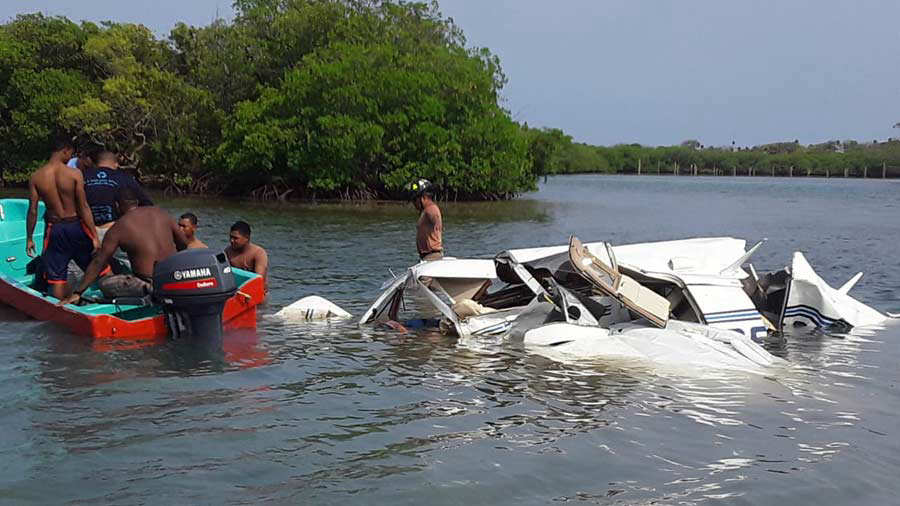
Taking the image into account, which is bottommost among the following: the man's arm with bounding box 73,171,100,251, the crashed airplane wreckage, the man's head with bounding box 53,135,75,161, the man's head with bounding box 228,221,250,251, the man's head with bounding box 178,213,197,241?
the crashed airplane wreckage

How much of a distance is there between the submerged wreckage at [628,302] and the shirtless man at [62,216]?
9.64ft

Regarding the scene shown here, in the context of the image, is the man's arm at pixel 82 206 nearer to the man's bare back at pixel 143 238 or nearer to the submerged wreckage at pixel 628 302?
the man's bare back at pixel 143 238

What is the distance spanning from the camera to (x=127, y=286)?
32.8 feet

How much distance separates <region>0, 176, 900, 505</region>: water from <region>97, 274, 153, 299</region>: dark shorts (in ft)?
2.19

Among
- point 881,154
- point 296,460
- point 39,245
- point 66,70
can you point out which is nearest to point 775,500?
point 296,460

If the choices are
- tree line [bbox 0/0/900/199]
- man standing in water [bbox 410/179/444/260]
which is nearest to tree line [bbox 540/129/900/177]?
tree line [bbox 0/0/900/199]

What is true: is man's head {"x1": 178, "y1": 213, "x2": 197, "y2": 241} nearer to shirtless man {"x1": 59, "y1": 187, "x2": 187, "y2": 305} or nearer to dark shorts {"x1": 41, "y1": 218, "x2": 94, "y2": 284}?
dark shorts {"x1": 41, "y1": 218, "x2": 94, "y2": 284}

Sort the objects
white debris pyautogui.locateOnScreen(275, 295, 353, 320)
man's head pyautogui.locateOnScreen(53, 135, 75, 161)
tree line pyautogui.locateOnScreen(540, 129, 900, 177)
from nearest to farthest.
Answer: man's head pyautogui.locateOnScreen(53, 135, 75, 161) → white debris pyautogui.locateOnScreen(275, 295, 353, 320) → tree line pyautogui.locateOnScreen(540, 129, 900, 177)

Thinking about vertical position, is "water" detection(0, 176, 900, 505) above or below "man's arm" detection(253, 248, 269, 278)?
below

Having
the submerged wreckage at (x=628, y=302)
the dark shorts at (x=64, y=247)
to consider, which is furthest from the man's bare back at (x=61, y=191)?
the submerged wreckage at (x=628, y=302)

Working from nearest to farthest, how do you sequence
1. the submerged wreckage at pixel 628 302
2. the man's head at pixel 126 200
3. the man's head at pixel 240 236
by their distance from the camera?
the submerged wreckage at pixel 628 302 < the man's head at pixel 126 200 < the man's head at pixel 240 236

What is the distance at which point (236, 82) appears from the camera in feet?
171

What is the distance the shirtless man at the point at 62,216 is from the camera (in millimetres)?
10633

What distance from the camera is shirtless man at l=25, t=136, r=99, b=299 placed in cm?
1063
